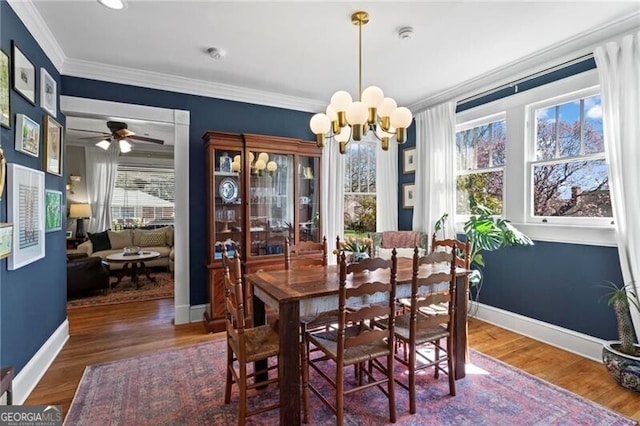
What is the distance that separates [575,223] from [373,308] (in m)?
2.35

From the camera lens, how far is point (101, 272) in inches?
187

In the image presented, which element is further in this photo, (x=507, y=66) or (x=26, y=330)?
(x=507, y=66)

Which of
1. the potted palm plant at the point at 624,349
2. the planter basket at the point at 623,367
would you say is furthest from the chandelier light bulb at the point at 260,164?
→ the planter basket at the point at 623,367

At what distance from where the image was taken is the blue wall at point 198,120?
3.45 meters

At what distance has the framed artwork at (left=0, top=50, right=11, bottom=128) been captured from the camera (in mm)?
2018

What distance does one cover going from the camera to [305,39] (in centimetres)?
277

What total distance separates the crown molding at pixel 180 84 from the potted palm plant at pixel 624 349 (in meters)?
3.67

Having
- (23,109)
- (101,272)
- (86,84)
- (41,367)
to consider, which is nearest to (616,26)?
(23,109)

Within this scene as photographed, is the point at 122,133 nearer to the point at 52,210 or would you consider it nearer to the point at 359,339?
the point at 52,210

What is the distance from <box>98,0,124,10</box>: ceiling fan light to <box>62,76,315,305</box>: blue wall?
1310 millimetres

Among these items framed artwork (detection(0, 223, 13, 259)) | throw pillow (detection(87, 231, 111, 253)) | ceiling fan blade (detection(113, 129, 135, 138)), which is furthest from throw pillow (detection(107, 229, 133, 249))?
framed artwork (detection(0, 223, 13, 259))

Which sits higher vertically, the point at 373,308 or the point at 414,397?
the point at 373,308

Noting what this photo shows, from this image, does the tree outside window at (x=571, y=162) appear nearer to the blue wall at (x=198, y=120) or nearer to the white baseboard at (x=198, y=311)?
the blue wall at (x=198, y=120)

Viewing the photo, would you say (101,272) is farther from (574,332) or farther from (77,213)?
(574,332)
